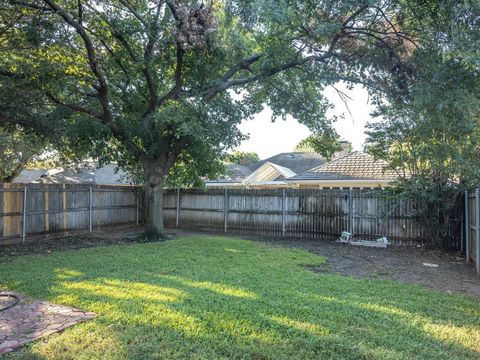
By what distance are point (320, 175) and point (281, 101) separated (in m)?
5.63

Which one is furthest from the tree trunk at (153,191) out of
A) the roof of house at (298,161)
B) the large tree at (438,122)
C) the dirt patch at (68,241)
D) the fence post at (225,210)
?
the roof of house at (298,161)

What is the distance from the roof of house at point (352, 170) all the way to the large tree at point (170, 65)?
423 centimetres

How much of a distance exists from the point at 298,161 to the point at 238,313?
2618 centimetres

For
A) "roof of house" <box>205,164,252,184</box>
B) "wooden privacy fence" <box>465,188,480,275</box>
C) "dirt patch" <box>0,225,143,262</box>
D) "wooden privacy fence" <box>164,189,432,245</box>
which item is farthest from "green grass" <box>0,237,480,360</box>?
"roof of house" <box>205,164,252,184</box>

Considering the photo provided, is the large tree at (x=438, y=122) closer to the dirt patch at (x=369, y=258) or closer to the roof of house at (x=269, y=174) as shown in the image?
the dirt patch at (x=369, y=258)

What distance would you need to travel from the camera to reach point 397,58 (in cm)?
875

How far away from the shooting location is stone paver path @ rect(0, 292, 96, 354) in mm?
3654

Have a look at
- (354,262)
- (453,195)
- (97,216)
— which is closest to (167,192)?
(97,216)

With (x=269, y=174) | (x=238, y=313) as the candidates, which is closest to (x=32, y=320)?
(x=238, y=313)

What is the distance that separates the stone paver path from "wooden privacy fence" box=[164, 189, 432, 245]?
9104 mm

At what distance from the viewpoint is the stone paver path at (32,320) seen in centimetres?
365

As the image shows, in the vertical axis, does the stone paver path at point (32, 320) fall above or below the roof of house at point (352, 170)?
below

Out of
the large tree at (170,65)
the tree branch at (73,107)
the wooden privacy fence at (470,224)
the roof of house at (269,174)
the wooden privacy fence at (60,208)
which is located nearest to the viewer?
the wooden privacy fence at (470,224)

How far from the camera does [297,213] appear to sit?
12.9m
